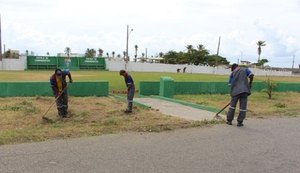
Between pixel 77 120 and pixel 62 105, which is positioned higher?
pixel 62 105

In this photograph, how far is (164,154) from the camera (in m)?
6.01

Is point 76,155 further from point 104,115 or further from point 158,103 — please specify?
point 158,103

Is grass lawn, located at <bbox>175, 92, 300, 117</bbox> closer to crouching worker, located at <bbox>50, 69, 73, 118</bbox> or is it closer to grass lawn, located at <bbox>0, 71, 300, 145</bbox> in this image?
grass lawn, located at <bbox>0, 71, 300, 145</bbox>

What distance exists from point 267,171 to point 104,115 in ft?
18.6

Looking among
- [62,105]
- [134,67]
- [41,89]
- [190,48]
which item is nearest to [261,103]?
[41,89]

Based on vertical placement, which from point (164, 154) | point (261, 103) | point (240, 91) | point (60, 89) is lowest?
point (261, 103)

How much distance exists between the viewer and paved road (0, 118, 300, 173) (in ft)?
17.2

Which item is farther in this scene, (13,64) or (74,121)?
(13,64)

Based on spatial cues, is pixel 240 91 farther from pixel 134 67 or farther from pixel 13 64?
pixel 134 67

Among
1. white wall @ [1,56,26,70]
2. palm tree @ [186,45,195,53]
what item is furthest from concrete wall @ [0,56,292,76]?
palm tree @ [186,45,195,53]

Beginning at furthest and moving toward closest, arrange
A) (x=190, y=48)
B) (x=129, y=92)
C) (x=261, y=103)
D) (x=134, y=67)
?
(x=190, y=48)
(x=134, y=67)
(x=261, y=103)
(x=129, y=92)

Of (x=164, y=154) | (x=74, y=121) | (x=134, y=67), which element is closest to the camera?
(x=164, y=154)

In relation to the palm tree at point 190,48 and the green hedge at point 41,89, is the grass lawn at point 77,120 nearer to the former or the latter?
the green hedge at point 41,89

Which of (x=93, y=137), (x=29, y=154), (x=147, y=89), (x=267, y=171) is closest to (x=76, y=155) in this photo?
(x=29, y=154)
